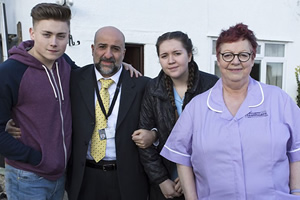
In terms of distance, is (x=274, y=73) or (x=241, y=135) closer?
(x=241, y=135)

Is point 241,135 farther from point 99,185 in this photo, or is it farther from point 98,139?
point 99,185

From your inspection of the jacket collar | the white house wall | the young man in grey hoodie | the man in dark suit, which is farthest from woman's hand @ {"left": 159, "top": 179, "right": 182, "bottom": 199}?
the white house wall

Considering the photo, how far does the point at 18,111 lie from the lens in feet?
6.63

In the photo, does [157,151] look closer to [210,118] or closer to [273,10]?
[210,118]

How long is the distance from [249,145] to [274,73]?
6654 millimetres

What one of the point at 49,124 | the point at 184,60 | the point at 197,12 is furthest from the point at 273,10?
the point at 49,124

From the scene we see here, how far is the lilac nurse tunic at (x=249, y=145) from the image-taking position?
1581 mm

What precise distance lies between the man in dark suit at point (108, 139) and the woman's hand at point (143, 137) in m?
0.09

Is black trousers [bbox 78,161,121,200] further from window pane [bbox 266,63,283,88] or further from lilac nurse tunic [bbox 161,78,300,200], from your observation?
window pane [bbox 266,63,283,88]

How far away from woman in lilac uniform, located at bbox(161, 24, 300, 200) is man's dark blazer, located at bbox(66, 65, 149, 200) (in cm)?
63

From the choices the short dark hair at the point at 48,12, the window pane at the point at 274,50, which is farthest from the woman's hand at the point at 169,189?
the window pane at the point at 274,50

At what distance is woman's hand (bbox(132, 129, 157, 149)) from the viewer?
222 cm

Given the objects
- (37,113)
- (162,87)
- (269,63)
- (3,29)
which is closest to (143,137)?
(162,87)

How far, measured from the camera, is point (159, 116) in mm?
2250
